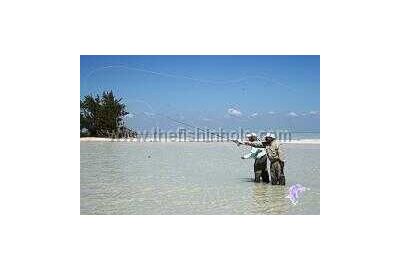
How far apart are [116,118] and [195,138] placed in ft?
2.84

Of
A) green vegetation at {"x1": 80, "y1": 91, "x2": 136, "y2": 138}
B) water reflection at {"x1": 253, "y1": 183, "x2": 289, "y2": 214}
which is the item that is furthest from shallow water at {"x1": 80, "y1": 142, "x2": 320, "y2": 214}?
green vegetation at {"x1": 80, "y1": 91, "x2": 136, "y2": 138}

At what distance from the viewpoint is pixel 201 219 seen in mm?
6375

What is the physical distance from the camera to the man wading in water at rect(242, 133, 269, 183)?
692cm

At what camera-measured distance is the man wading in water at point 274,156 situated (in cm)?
688

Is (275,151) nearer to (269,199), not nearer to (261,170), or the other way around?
(261,170)

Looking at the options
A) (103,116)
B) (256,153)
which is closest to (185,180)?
(256,153)

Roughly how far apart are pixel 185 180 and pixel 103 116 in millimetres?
1082

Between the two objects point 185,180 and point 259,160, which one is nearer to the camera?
point 185,180

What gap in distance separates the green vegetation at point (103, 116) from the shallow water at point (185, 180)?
5.0 inches

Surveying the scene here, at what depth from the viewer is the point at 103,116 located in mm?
6836

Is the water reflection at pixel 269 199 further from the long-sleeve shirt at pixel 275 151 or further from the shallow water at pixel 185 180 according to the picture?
the long-sleeve shirt at pixel 275 151

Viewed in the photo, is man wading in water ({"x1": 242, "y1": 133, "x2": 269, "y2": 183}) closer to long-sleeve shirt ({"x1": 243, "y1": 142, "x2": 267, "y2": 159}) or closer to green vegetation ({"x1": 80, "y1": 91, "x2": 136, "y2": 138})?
long-sleeve shirt ({"x1": 243, "y1": 142, "x2": 267, "y2": 159})
